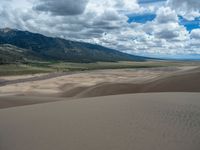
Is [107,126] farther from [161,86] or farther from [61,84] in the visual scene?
[61,84]

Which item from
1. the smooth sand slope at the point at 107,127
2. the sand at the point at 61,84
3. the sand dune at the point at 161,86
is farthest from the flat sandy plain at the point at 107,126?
the sand at the point at 61,84

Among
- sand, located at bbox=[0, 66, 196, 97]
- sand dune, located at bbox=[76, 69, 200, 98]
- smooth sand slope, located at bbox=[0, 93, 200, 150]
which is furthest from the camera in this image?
sand, located at bbox=[0, 66, 196, 97]

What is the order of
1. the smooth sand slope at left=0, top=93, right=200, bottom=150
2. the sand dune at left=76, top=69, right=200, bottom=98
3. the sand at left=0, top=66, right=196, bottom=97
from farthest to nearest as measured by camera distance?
the sand at left=0, top=66, right=196, bottom=97 < the sand dune at left=76, top=69, right=200, bottom=98 < the smooth sand slope at left=0, top=93, right=200, bottom=150

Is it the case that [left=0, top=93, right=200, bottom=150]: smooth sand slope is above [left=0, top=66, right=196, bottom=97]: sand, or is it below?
above

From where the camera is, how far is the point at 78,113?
12547 millimetres

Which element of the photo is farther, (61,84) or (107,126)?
(61,84)

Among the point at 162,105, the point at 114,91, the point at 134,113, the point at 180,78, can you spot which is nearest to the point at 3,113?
the point at 134,113

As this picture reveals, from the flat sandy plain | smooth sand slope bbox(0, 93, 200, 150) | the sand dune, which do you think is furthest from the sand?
smooth sand slope bbox(0, 93, 200, 150)

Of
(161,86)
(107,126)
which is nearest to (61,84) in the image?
(161,86)

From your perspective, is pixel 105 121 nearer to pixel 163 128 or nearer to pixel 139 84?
pixel 163 128

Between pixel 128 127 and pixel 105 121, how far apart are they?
120 cm

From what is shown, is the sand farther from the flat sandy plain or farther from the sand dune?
the flat sandy plain

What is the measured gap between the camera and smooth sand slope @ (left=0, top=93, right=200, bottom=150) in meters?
8.43

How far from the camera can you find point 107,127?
1008cm
